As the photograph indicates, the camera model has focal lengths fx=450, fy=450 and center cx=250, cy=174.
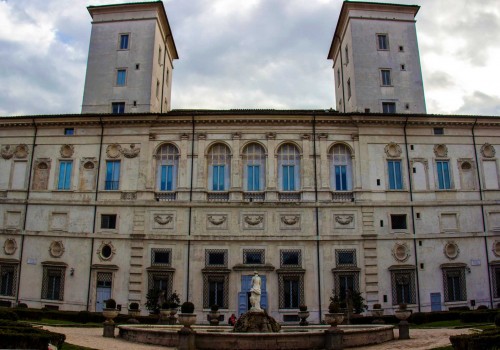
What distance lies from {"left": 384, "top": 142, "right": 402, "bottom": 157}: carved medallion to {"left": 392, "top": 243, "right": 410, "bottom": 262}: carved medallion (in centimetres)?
715

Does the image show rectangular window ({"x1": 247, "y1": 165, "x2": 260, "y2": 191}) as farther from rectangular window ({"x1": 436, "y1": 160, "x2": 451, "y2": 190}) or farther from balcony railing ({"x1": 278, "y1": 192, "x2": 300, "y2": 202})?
rectangular window ({"x1": 436, "y1": 160, "x2": 451, "y2": 190})

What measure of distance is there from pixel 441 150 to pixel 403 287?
11.5 m

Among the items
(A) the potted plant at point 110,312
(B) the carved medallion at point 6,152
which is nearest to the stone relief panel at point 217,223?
(A) the potted plant at point 110,312

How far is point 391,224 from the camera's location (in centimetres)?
3456

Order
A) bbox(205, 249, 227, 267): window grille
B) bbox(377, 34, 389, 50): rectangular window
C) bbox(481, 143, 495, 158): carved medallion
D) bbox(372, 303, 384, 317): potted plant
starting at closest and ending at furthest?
1. bbox(372, 303, 384, 317): potted plant
2. bbox(205, 249, 227, 267): window grille
3. bbox(481, 143, 495, 158): carved medallion
4. bbox(377, 34, 389, 50): rectangular window

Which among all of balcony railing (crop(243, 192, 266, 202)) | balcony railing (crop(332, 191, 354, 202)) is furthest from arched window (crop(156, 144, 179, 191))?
balcony railing (crop(332, 191, 354, 202))

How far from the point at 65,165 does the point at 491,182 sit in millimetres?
34397

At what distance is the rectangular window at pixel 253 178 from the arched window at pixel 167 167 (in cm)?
581

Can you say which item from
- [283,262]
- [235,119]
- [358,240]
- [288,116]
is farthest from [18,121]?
[358,240]

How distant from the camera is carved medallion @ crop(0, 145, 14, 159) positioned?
3731cm

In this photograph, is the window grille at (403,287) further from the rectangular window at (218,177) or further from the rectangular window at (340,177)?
the rectangular window at (218,177)

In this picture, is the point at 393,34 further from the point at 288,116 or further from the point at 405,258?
the point at 405,258

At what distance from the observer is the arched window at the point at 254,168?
35812 millimetres

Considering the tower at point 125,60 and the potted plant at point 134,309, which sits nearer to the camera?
the potted plant at point 134,309
